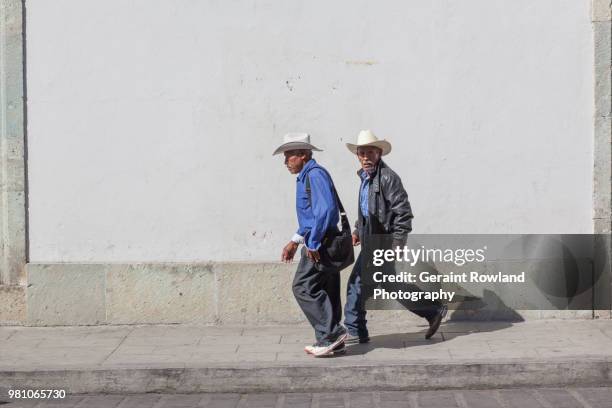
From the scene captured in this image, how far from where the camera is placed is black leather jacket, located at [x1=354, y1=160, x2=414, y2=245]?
8195 millimetres

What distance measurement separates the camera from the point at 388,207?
830 cm

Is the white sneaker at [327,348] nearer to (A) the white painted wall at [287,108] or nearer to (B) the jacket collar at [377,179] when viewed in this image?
(B) the jacket collar at [377,179]

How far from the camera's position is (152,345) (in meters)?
8.60

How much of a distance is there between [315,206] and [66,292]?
281cm

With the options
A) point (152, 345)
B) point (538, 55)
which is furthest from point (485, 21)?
point (152, 345)

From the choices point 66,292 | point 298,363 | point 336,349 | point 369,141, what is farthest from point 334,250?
point 66,292

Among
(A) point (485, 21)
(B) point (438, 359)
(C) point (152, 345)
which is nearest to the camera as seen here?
(B) point (438, 359)

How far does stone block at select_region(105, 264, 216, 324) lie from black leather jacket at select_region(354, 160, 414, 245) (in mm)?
1772

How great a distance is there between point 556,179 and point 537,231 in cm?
48

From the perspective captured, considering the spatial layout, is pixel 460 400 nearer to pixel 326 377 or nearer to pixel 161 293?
pixel 326 377

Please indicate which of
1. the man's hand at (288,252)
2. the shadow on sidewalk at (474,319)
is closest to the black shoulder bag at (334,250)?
the man's hand at (288,252)

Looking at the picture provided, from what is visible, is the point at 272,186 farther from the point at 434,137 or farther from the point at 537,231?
the point at 537,231

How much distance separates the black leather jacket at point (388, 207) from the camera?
820 centimetres

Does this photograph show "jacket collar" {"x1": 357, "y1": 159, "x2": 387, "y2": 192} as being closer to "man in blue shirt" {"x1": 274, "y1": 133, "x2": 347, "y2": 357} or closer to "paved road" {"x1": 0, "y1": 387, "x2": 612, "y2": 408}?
"man in blue shirt" {"x1": 274, "y1": 133, "x2": 347, "y2": 357}
